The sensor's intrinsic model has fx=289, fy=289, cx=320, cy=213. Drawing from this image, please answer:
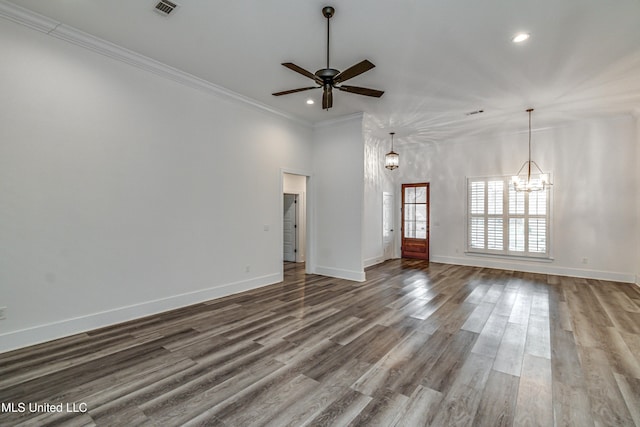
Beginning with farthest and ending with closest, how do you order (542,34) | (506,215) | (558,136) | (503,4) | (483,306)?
1. (506,215)
2. (558,136)
3. (483,306)
4. (542,34)
5. (503,4)

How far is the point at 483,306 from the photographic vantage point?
4.40 m

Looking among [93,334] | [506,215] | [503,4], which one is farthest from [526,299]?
[93,334]

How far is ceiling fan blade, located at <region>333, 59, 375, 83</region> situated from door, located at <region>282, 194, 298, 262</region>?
5244 millimetres

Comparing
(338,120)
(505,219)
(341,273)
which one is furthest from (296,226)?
(505,219)

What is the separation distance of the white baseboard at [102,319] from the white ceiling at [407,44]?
326cm

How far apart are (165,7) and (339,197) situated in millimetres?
4208

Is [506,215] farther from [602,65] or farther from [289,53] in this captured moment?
[289,53]

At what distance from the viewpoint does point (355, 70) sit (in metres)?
2.93

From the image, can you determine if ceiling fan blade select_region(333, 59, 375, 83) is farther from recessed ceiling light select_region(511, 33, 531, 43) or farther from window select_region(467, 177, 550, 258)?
window select_region(467, 177, 550, 258)

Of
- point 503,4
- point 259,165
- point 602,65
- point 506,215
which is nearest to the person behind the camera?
point 503,4

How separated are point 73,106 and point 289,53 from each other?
2.58 metres

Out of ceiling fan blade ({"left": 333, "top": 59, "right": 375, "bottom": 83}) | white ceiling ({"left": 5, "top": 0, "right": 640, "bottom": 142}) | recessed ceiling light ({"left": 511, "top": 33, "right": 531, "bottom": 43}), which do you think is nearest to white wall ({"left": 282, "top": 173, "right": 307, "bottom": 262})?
white ceiling ({"left": 5, "top": 0, "right": 640, "bottom": 142})

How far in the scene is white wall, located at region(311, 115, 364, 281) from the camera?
593cm

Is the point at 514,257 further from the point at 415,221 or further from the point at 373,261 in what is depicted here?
the point at 373,261
